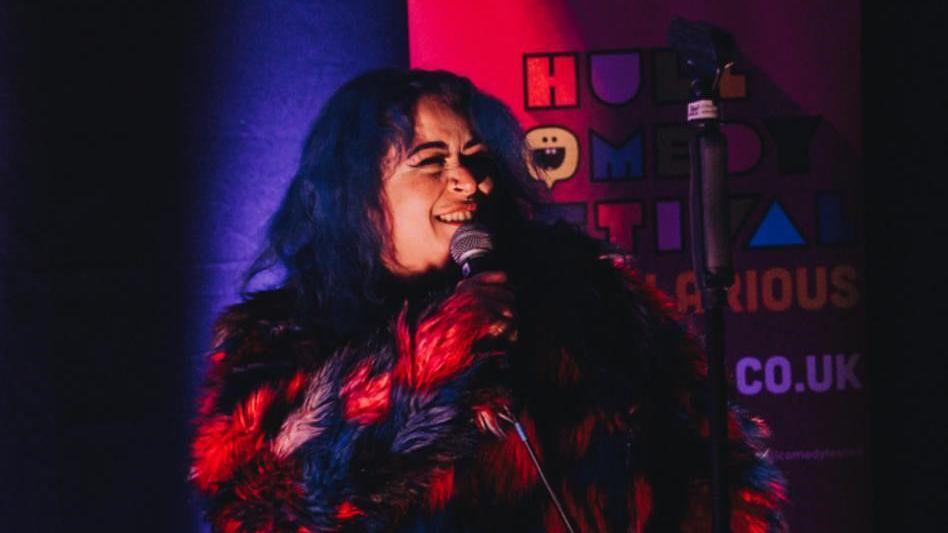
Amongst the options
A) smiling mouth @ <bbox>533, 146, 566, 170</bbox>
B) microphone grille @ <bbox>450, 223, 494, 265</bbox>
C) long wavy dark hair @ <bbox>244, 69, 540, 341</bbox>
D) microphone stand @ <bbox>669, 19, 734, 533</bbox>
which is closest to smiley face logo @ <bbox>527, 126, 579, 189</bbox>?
smiling mouth @ <bbox>533, 146, 566, 170</bbox>

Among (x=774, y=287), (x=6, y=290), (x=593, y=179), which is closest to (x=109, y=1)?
(x=6, y=290)

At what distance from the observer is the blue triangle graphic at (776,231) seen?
2188 millimetres

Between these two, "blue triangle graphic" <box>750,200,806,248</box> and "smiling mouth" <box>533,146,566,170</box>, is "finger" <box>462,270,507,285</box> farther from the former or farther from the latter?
"blue triangle graphic" <box>750,200,806,248</box>

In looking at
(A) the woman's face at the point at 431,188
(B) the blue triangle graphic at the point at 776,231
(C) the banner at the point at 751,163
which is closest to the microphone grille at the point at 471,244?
(A) the woman's face at the point at 431,188

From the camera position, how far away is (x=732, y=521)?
1.42 m

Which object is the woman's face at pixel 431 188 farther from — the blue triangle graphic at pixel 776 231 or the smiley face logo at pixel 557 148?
the blue triangle graphic at pixel 776 231

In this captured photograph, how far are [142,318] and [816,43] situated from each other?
1649 millimetres

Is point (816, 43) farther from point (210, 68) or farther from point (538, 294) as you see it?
point (210, 68)

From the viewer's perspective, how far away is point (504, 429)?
4.74 ft

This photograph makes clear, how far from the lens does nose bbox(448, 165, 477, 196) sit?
1.62m

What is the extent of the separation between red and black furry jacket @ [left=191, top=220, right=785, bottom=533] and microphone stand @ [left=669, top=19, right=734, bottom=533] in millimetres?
208

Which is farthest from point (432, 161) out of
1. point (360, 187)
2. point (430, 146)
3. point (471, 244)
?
point (471, 244)

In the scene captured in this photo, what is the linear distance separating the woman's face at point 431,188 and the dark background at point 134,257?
28.5 inches

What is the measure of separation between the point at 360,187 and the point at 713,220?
2.45ft
